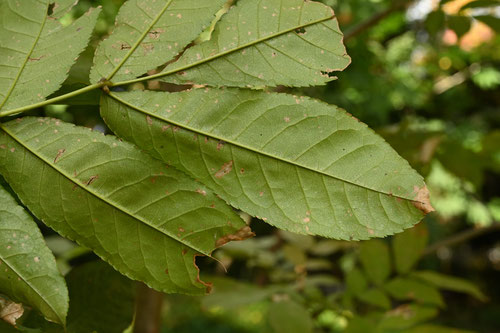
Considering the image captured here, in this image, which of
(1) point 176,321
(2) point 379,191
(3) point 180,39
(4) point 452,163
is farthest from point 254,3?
(1) point 176,321

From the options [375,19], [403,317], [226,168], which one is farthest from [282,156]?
[375,19]

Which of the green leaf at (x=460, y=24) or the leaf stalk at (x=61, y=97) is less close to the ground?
the leaf stalk at (x=61, y=97)

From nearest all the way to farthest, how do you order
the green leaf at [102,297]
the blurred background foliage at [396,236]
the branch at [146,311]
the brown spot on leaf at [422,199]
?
1. the brown spot on leaf at [422,199]
2. the green leaf at [102,297]
3. the branch at [146,311]
4. the blurred background foliage at [396,236]

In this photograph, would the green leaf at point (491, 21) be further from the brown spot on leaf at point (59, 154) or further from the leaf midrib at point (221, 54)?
the brown spot on leaf at point (59, 154)

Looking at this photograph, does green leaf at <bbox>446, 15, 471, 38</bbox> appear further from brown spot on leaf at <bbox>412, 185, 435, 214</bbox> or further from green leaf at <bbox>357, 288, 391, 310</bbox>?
brown spot on leaf at <bbox>412, 185, 435, 214</bbox>

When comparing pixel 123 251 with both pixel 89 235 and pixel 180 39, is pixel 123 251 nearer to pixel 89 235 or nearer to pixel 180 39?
pixel 89 235

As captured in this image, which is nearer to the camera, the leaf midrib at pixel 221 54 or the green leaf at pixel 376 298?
the leaf midrib at pixel 221 54

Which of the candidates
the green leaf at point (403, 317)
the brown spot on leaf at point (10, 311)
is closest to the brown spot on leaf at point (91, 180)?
the brown spot on leaf at point (10, 311)
